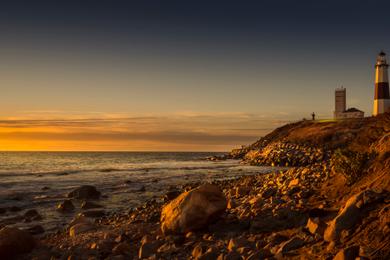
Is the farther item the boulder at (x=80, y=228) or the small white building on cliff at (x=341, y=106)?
the small white building on cliff at (x=341, y=106)

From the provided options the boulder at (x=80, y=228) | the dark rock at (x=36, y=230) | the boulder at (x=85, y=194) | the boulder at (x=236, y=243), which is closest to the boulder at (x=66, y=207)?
the boulder at (x=85, y=194)

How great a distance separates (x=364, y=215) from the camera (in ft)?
21.8

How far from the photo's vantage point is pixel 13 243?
→ 969 centimetres

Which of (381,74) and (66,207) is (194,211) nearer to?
(66,207)

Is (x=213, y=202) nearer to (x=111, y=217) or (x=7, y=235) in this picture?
(x=7, y=235)

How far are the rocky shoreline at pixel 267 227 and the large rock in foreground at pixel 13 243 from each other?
25 mm

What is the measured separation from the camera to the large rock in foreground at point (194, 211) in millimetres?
9055

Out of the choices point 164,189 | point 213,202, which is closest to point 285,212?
point 213,202

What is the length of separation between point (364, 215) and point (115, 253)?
5788 millimetres

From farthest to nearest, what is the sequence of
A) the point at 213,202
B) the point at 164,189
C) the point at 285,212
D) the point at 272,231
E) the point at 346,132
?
the point at 346,132
the point at 164,189
the point at 213,202
the point at 285,212
the point at 272,231

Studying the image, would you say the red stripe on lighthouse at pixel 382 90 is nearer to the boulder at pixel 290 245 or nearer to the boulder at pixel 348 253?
the boulder at pixel 290 245

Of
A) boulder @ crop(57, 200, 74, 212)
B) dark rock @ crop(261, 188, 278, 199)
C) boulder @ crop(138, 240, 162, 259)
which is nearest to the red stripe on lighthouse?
dark rock @ crop(261, 188, 278, 199)

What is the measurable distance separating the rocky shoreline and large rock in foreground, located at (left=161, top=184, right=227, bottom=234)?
3 cm

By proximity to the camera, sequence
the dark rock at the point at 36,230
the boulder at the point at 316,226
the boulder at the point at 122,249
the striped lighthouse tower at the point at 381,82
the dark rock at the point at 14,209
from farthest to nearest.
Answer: the striped lighthouse tower at the point at 381,82
the dark rock at the point at 14,209
the dark rock at the point at 36,230
the boulder at the point at 122,249
the boulder at the point at 316,226
